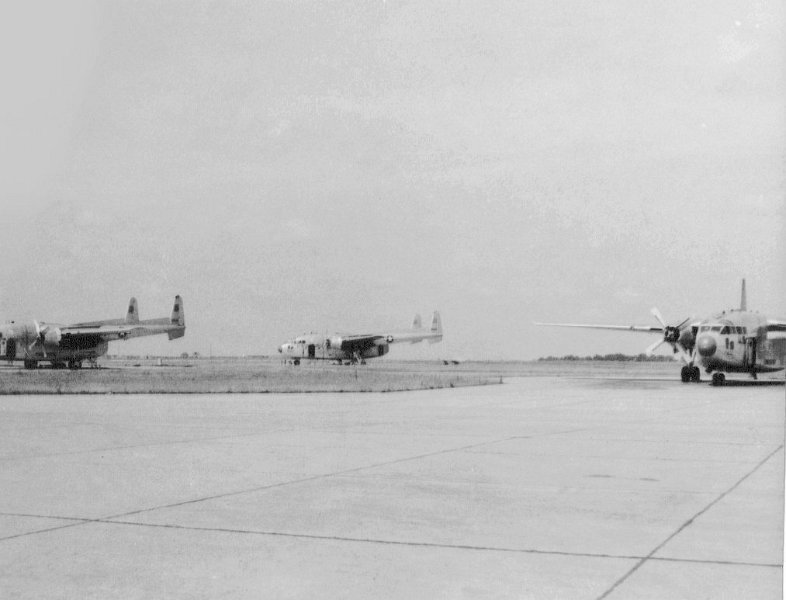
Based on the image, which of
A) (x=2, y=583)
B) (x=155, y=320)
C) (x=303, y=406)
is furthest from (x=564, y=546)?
(x=155, y=320)

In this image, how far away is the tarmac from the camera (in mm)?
5254

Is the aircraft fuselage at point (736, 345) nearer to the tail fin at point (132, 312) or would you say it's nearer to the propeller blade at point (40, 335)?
the propeller blade at point (40, 335)

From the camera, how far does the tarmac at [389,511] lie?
5.25m

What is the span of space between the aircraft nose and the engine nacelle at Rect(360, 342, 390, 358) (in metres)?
47.9

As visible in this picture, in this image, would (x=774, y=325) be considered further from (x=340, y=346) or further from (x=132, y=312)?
(x=132, y=312)

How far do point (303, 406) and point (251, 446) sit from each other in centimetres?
849

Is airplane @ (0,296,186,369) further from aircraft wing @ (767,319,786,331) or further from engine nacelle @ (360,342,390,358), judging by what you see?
aircraft wing @ (767,319,786,331)

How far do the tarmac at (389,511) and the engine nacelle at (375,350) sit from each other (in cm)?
6582

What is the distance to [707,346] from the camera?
35094mm

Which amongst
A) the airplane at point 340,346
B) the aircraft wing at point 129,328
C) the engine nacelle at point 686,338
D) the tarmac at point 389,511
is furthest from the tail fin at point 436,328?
the tarmac at point 389,511

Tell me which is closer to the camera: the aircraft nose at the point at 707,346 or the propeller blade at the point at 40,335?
the aircraft nose at the point at 707,346

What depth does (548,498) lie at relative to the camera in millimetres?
8023

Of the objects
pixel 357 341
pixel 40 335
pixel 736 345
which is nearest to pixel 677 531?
pixel 736 345

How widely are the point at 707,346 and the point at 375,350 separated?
161ft
